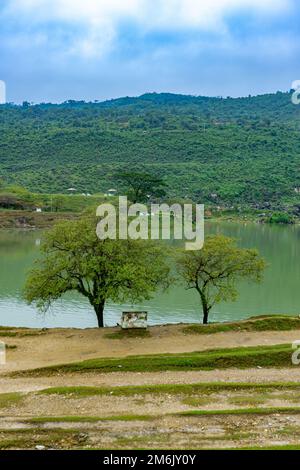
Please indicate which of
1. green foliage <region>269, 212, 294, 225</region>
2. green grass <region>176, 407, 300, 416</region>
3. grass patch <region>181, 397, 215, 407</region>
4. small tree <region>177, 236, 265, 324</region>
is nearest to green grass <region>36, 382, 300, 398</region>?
grass patch <region>181, 397, 215, 407</region>

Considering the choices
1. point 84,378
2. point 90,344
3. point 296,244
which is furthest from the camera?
point 296,244

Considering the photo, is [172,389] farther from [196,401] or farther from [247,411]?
[247,411]

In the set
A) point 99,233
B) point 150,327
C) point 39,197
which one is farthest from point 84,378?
point 39,197

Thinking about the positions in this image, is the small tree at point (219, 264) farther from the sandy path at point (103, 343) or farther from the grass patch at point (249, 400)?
the grass patch at point (249, 400)

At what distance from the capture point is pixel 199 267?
30312mm

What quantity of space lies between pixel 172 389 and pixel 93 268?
9.83 meters

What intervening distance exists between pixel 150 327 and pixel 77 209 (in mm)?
78399

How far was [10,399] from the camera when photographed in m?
18.5

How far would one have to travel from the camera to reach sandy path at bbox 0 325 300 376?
23.8m

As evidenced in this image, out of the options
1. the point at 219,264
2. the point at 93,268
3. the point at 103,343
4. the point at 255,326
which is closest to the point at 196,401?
the point at 103,343

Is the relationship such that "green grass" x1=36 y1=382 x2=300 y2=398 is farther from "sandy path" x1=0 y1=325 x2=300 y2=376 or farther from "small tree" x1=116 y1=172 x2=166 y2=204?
"small tree" x1=116 y1=172 x2=166 y2=204

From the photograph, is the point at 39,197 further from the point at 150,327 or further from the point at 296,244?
the point at 150,327

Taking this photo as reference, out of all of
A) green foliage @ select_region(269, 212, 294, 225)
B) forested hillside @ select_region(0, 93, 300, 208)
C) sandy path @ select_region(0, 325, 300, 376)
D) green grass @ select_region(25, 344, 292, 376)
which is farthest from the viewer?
forested hillside @ select_region(0, 93, 300, 208)

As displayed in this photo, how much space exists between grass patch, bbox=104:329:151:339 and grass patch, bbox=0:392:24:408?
7.90 metres
